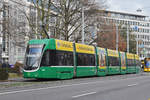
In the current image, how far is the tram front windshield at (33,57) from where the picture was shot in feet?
77.1

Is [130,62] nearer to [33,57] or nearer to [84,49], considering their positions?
[84,49]

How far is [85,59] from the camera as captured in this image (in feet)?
98.5

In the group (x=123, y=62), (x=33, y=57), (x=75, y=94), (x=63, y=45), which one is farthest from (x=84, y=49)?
(x=75, y=94)

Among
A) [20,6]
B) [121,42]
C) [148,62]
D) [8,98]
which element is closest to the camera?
[8,98]

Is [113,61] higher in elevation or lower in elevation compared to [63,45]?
lower

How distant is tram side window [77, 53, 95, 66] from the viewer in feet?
93.9

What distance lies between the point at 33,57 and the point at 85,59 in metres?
7.52

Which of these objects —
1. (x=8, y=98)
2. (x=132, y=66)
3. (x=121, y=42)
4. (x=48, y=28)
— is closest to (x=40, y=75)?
(x=8, y=98)

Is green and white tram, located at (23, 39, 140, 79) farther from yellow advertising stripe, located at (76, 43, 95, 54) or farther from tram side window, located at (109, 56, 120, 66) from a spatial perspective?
tram side window, located at (109, 56, 120, 66)

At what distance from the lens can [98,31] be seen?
1729 inches

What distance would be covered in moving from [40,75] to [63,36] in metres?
17.7

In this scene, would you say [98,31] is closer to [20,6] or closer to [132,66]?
[132,66]

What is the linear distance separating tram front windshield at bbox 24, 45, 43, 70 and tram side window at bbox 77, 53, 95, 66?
18.2 ft

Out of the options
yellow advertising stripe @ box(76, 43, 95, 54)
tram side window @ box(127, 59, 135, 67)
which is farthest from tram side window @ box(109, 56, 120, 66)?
yellow advertising stripe @ box(76, 43, 95, 54)
